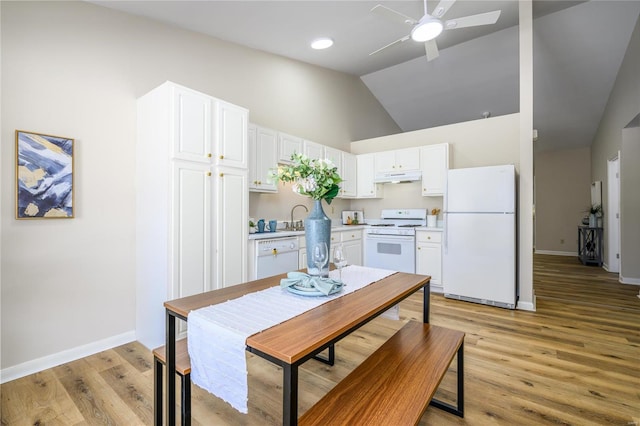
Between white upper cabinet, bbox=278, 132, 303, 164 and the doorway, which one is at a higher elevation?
white upper cabinet, bbox=278, 132, 303, 164

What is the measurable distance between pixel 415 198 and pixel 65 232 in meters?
4.40

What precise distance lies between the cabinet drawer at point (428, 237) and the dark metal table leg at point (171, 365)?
3589 mm

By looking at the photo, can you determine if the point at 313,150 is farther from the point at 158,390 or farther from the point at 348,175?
the point at 158,390

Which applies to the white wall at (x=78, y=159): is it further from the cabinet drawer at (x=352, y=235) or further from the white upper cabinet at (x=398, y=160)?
the white upper cabinet at (x=398, y=160)

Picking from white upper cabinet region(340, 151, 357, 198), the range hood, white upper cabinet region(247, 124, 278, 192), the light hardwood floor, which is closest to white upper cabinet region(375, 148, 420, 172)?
the range hood

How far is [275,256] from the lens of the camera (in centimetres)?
334

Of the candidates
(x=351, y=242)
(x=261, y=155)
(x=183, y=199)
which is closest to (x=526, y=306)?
(x=351, y=242)

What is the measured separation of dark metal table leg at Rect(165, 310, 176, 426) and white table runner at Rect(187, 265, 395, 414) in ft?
0.42

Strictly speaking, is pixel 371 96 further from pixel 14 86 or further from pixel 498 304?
pixel 14 86

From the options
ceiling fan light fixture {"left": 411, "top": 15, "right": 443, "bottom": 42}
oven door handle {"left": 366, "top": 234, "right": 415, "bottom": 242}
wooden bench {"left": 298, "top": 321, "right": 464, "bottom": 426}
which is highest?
ceiling fan light fixture {"left": 411, "top": 15, "right": 443, "bottom": 42}

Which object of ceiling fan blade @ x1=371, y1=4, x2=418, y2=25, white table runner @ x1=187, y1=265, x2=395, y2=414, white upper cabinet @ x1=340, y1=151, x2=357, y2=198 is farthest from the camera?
white upper cabinet @ x1=340, y1=151, x2=357, y2=198

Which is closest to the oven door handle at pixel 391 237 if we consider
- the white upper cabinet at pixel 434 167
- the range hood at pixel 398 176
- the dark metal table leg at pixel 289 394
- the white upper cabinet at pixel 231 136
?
the white upper cabinet at pixel 434 167

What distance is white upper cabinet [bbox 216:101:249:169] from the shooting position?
109 inches

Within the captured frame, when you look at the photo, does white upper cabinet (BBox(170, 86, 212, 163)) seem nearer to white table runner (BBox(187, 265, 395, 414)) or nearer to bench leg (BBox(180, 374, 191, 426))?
white table runner (BBox(187, 265, 395, 414))
